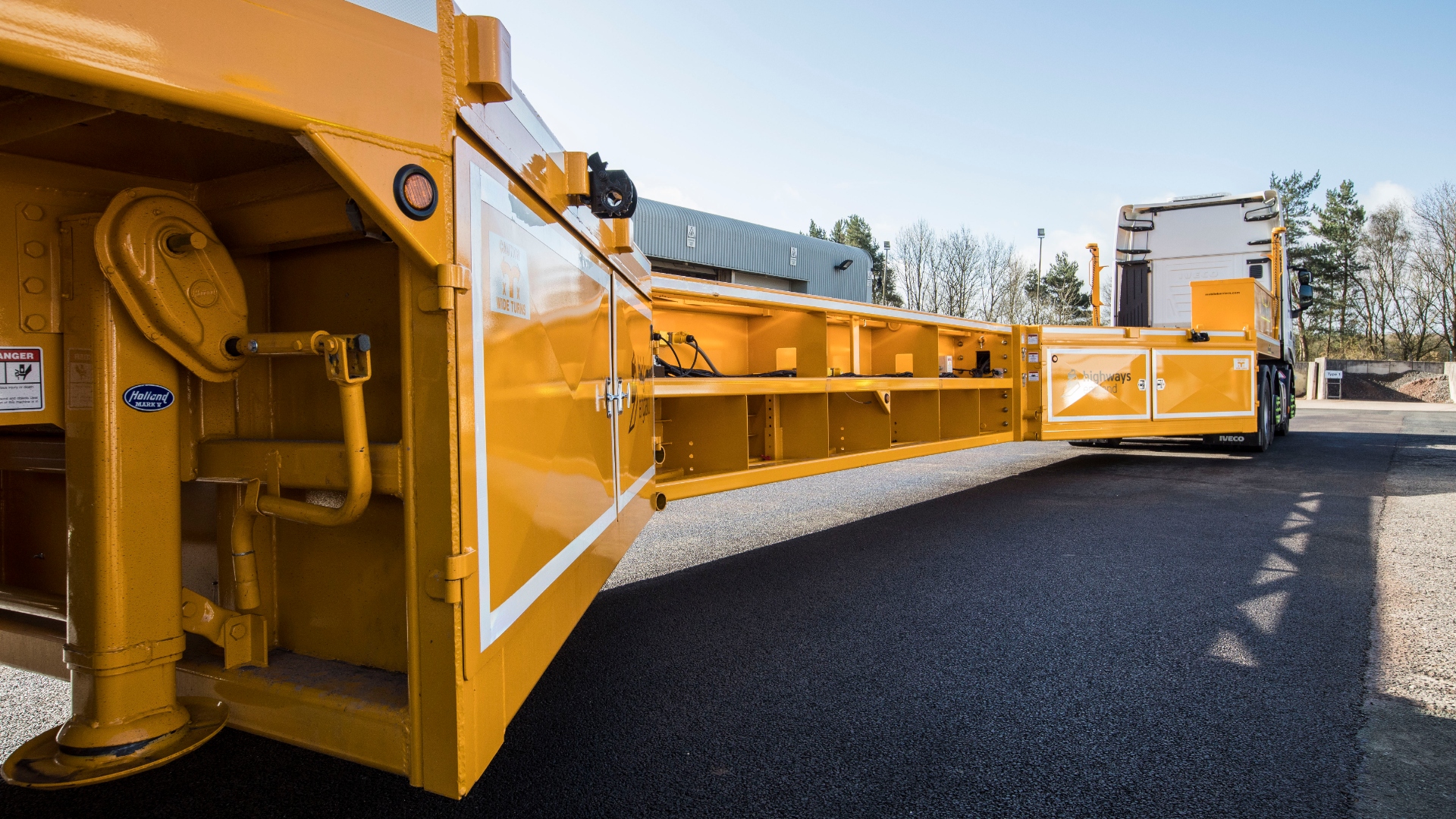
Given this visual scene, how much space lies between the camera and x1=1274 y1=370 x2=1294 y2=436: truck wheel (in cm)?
1155

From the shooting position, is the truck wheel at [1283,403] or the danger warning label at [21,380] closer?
the danger warning label at [21,380]

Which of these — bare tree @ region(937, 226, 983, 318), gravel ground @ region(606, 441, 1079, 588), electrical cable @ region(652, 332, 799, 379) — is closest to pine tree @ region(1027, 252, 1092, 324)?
bare tree @ region(937, 226, 983, 318)

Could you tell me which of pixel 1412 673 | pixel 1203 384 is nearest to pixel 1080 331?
pixel 1203 384

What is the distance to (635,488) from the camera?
3418 mm

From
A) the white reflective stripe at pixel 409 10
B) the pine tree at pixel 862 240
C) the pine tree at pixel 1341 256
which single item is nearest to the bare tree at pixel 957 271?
the pine tree at pixel 862 240

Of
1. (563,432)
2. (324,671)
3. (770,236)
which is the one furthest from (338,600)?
(770,236)

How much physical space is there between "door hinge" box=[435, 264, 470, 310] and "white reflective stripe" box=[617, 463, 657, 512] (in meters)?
1.67

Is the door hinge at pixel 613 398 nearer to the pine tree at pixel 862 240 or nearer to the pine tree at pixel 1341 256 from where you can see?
the pine tree at pixel 862 240

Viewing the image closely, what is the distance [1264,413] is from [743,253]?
16.3m

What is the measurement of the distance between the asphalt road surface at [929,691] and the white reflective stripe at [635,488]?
2.12 ft

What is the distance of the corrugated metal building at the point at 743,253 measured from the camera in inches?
844

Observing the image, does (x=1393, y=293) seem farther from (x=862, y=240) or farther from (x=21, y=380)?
(x=21, y=380)

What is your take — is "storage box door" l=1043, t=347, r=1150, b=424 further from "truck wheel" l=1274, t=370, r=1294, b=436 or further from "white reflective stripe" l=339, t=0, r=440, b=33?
"white reflective stripe" l=339, t=0, r=440, b=33

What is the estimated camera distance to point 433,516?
57.6 inches
